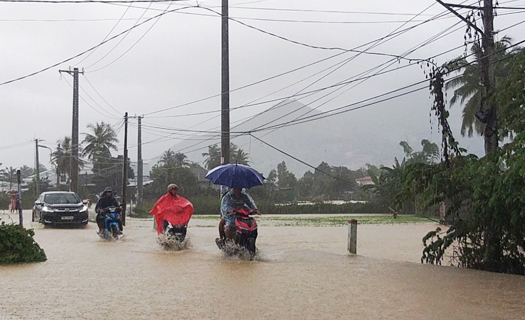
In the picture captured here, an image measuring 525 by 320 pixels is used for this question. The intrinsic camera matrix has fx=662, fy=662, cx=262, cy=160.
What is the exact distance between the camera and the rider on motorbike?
560 inches

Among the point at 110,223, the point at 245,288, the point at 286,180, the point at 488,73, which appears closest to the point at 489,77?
the point at 488,73

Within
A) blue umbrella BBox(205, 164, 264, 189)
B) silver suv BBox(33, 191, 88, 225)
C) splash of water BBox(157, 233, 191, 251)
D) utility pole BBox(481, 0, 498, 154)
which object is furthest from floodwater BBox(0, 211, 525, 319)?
silver suv BBox(33, 191, 88, 225)

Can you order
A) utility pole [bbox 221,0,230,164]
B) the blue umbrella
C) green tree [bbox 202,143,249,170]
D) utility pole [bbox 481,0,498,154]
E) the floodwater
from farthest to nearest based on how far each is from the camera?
green tree [bbox 202,143,249,170] → utility pole [bbox 221,0,230,164] → the blue umbrella → utility pole [bbox 481,0,498,154] → the floodwater

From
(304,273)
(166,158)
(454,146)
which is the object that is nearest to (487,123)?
(454,146)

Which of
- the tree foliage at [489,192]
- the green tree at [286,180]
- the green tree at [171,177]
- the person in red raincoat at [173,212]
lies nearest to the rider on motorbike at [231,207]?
the person in red raincoat at [173,212]

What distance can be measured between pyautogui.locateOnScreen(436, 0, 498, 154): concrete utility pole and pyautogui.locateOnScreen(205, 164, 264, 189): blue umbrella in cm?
518

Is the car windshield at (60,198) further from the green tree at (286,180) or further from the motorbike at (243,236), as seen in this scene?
the green tree at (286,180)

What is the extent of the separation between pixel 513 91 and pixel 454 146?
185cm

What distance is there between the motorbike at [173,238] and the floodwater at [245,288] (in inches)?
17.7

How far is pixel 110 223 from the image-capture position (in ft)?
62.6

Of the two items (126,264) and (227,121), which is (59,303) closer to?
(126,264)

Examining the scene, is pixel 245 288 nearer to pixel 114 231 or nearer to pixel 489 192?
pixel 489 192

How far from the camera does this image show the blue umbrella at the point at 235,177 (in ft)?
49.4

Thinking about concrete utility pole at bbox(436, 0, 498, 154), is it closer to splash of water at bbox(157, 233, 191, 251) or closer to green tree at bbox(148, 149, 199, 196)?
splash of water at bbox(157, 233, 191, 251)
